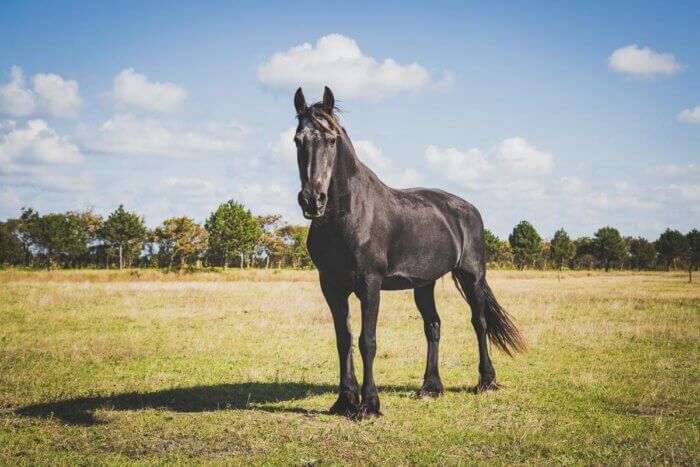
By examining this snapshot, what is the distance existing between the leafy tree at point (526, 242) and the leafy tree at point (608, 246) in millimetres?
11890

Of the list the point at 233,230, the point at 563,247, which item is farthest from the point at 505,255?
the point at 233,230

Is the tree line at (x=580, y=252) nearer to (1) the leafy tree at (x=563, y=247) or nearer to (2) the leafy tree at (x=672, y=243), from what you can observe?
(1) the leafy tree at (x=563, y=247)

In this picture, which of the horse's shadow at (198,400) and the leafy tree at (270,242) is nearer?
the horse's shadow at (198,400)

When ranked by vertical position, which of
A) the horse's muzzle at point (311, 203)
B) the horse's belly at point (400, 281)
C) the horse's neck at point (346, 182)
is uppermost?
the horse's neck at point (346, 182)

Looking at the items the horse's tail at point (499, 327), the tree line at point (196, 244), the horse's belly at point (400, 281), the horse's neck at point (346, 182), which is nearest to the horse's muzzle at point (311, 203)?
the horse's neck at point (346, 182)

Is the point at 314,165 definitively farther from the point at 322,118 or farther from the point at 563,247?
the point at 563,247

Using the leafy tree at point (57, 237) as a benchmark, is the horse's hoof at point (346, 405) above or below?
below

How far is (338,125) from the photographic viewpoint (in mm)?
6512

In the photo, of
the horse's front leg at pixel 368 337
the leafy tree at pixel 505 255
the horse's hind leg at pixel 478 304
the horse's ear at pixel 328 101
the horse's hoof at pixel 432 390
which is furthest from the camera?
the leafy tree at pixel 505 255

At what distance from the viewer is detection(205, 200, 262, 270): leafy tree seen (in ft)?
285

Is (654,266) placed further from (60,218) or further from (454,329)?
(60,218)

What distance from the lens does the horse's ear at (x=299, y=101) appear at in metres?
6.59

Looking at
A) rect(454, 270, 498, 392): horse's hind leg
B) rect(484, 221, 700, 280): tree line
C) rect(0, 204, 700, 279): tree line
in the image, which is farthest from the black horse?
rect(484, 221, 700, 280): tree line

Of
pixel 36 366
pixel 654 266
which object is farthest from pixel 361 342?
pixel 654 266
